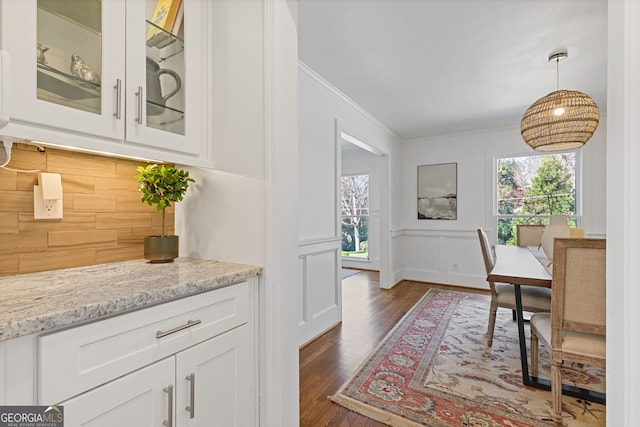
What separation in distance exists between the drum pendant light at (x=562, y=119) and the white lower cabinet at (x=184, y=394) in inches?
101

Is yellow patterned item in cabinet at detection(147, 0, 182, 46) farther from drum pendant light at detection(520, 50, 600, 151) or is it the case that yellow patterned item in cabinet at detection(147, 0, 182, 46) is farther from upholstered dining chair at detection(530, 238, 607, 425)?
drum pendant light at detection(520, 50, 600, 151)

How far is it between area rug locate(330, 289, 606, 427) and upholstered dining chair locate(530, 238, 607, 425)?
244 millimetres

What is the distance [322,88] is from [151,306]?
2.62 metres

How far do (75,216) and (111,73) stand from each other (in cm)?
58

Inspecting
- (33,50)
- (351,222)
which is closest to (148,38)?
(33,50)

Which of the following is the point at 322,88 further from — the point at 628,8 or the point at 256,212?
the point at 628,8

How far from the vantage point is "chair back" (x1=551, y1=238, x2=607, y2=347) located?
1459mm

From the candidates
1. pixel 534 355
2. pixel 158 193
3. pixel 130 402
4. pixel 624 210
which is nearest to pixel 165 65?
pixel 158 193

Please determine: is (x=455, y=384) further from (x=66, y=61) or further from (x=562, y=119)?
(x=66, y=61)

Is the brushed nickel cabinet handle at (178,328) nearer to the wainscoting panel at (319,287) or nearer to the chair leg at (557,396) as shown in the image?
the wainscoting panel at (319,287)

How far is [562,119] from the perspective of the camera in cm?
215

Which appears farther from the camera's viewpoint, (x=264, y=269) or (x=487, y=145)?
(x=487, y=145)

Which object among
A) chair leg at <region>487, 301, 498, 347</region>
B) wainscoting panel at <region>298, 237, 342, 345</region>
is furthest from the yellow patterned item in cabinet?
chair leg at <region>487, 301, 498, 347</region>

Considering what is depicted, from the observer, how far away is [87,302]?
2.38 ft
